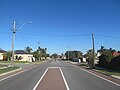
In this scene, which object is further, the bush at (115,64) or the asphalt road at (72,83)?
the bush at (115,64)

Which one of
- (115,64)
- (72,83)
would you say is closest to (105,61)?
(115,64)

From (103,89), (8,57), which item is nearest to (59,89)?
(103,89)

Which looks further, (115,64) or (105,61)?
(105,61)

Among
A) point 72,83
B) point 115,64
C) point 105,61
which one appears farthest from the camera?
point 105,61

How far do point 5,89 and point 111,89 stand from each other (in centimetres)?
587

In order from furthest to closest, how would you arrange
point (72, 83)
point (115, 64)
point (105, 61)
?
point (105, 61) < point (115, 64) < point (72, 83)

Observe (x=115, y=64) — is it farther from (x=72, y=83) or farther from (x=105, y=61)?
(x=72, y=83)

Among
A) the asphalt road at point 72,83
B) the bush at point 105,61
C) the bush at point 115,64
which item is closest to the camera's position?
the asphalt road at point 72,83

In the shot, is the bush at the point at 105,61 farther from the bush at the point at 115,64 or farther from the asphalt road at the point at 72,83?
the asphalt road at the point at 72,83

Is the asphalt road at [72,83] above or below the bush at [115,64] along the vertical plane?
below

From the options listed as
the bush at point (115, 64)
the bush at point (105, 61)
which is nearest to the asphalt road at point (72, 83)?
the bush at point (115, 64)

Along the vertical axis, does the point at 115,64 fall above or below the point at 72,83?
above

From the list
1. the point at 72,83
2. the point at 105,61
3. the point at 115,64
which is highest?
the point at 105,61

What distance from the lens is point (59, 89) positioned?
1321cm
